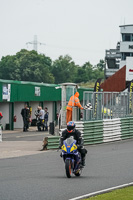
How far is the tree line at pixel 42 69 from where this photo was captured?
13988 centimetres

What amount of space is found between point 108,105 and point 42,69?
4750 inches

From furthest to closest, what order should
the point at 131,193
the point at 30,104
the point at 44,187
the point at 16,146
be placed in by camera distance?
1. the point at 30,104
2. the point at 16,146
3. the point at 44,187
4. the point at 131,193

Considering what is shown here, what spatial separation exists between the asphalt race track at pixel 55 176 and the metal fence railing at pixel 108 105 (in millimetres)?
4331

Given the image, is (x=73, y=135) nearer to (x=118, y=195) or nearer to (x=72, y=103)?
(x=118, y=195)

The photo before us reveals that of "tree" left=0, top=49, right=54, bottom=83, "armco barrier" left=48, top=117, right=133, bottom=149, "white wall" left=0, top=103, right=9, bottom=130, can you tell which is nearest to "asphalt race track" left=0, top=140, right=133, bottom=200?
"armco barrier" left=48, top=117, right=133, bottom=149

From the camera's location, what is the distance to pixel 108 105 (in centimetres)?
2567

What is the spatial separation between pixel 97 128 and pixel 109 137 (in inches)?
47.4

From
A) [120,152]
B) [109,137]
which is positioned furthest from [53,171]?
[109,137]

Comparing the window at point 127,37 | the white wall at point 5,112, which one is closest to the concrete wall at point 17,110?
the white wall at point 5,112

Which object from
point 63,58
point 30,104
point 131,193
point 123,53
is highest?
point 63,58

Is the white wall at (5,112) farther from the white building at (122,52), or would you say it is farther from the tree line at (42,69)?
the tree line at (42,69)

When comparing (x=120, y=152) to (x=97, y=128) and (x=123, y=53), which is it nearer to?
(x=97, y=128)

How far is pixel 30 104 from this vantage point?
4422 cm

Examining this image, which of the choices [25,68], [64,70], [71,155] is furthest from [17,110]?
[64,70]
